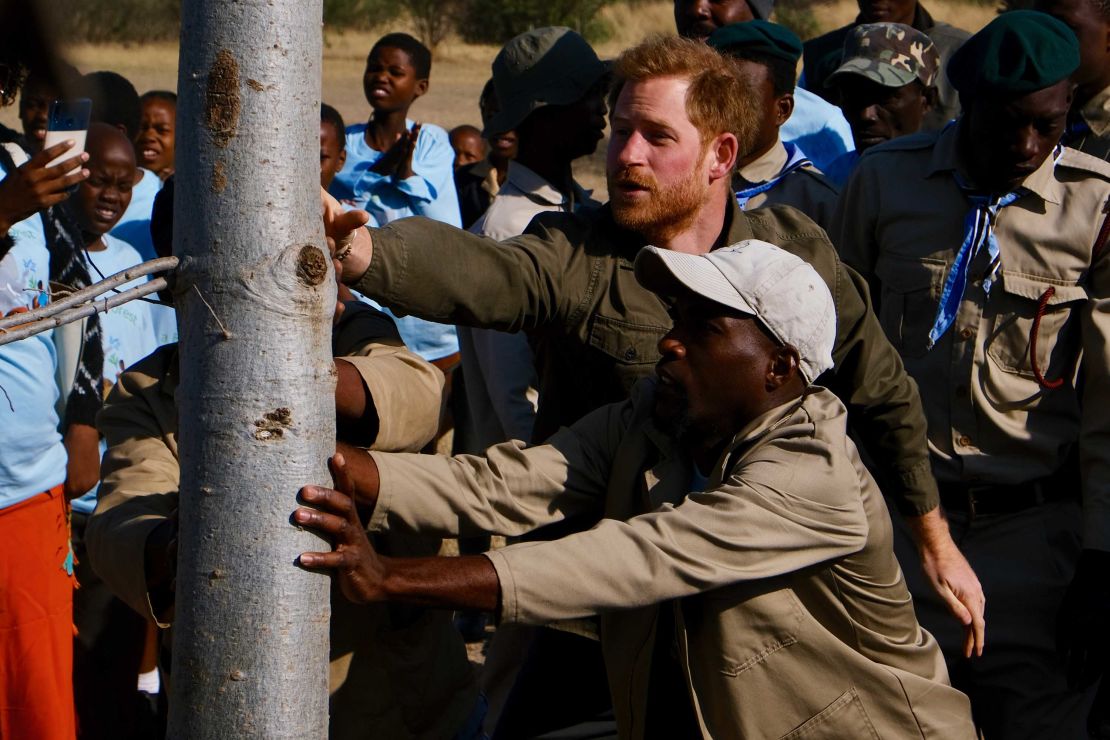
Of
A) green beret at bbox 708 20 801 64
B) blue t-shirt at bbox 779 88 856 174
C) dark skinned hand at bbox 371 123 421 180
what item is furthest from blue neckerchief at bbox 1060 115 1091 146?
dark skinned hand at bbox 371 123 421 180

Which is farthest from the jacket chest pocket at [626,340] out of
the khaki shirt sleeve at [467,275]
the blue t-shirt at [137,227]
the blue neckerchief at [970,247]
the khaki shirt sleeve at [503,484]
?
the blue t-shirt at [137,227]

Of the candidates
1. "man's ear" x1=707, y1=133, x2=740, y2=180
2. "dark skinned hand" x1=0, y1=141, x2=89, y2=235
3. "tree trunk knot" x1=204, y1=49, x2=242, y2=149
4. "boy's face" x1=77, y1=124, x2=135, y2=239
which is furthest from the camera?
"boy's face" x1=77, y1=124, x2=135, y2=239

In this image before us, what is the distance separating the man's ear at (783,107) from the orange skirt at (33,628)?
8.30ft

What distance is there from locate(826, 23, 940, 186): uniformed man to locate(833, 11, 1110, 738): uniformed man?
1.07 m

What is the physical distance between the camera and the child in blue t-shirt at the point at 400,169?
20.8ft

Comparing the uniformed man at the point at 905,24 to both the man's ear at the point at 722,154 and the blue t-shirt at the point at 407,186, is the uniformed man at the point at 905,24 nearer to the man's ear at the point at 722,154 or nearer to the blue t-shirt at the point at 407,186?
the blue t-shirt at the point at 407,186

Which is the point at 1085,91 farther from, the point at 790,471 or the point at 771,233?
the point at 790,471

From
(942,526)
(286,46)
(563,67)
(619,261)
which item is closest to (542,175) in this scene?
(563,67)

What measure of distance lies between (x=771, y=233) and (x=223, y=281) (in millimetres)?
1710

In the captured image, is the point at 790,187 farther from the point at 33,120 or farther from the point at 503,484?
the point at 33,120

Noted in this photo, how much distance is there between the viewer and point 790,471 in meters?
2.43

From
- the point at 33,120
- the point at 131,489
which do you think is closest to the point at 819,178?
the point at 131,489

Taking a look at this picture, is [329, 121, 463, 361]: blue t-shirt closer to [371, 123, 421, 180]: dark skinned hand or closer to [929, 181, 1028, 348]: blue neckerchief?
[371, 123, 421, 180]: dark skinned hand

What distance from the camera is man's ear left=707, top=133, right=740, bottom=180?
3.14 metres
